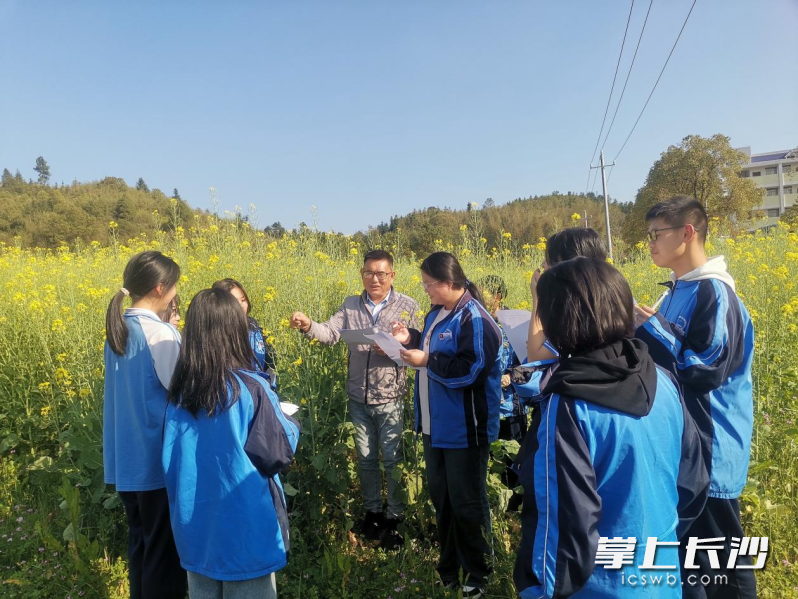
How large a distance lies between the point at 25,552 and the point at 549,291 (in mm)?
3568

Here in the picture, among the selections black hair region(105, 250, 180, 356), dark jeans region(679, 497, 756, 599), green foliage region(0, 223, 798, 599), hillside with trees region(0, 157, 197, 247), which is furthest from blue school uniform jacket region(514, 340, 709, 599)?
hillside with trees region(0, 157, 197, 247)

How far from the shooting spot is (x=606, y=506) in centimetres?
115

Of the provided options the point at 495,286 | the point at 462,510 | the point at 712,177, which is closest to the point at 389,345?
the point at 462,510

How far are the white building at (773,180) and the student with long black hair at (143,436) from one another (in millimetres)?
60840

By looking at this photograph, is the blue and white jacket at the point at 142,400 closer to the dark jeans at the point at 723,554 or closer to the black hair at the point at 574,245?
the black hair at the point at 574,245

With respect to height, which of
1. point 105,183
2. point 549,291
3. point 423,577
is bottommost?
point 423,577

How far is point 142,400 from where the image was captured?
6.59 feet

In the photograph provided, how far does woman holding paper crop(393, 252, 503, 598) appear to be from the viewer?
2.31 metres

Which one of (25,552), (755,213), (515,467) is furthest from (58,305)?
(755,213)

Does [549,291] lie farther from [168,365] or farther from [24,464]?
[24,464]

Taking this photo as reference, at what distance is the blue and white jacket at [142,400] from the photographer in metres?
1.99

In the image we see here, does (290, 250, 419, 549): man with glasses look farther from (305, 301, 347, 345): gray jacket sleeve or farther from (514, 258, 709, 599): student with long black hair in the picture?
(514, 258, 709, 599): student with long black hair

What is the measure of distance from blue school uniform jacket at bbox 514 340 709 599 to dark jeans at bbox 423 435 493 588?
113 cm

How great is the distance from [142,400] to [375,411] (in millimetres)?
1390
